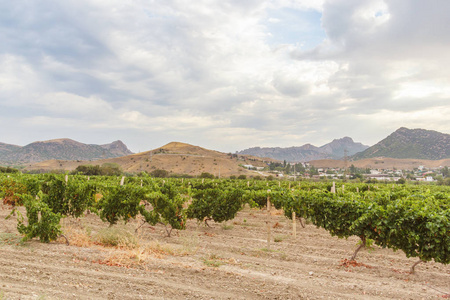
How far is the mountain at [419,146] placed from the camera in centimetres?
17275

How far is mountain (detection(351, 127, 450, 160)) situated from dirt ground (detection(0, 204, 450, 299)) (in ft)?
633

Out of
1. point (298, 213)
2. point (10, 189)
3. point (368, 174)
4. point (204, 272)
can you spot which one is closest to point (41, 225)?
point (204, 272)

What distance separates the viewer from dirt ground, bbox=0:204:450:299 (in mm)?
6242

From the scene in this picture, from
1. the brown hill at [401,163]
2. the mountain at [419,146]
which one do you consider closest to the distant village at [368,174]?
the brown hill at [401,163]

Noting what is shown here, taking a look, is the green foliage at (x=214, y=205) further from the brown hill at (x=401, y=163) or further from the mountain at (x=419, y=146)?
the mountain at (x=419, y=146)

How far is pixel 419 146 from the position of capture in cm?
18138

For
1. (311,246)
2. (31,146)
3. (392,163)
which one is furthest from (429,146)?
(31,146)

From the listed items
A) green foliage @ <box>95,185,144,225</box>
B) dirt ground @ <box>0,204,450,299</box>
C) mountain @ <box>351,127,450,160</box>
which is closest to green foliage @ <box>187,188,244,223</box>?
green foliage @ <box>95,185,144,225</box>

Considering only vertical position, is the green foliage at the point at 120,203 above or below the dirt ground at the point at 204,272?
above

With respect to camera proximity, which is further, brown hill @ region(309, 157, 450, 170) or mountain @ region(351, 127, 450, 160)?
mountain @ region(351, 127, 450, 160)

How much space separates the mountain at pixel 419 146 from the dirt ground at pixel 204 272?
192939 millimetres

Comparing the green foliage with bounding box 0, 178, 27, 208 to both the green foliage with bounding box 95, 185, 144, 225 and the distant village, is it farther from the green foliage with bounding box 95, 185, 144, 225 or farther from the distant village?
the distant village

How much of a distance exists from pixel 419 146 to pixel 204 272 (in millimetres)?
210703

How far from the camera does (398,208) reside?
8.08 meters
